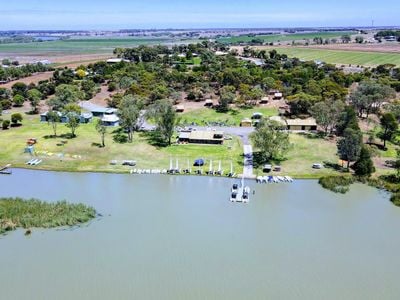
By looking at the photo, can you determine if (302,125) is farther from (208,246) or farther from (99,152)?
(208,246)

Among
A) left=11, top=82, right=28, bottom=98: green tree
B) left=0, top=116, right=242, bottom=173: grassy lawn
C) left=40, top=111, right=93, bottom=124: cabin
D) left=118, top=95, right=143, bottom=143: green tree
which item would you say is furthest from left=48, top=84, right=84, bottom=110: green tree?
left=118, top=95, right=143, bottom=143: green tree

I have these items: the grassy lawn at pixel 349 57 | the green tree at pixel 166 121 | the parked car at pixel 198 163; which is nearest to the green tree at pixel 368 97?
the green tree at pixel 166 121

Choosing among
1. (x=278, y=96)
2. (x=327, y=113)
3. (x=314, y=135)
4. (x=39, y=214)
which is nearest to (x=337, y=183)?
(x=327, y=113)

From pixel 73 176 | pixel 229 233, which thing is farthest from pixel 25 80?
pixel 229 233

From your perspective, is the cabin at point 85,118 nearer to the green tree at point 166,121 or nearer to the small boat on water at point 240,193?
Result: the green tree at point 166,121

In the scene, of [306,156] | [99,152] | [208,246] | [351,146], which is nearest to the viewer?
[208,246]

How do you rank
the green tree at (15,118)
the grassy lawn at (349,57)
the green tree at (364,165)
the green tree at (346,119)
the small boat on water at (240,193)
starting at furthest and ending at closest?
1. the grassy lawn at (349,57)
2. the green tree at (15,118)
3. the green tree at (346,119)
4. the green tree at (364,165)
5. the small boat on water at (240,193)
